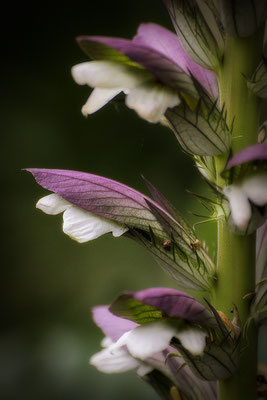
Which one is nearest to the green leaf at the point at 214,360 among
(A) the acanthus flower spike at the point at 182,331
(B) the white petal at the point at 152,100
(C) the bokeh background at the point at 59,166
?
(A) the acanthus flower spike at the point at 182,331

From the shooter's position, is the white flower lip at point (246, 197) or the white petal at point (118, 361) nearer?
the white flower lip at point (246, 197)

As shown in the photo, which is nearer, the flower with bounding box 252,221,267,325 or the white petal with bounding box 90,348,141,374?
the flower with bounding box 252,221,267,325

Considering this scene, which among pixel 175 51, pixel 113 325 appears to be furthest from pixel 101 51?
pixel 113 325

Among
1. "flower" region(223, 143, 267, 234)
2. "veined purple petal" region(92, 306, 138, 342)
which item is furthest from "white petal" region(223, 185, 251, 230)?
"veined purple petal" region(92, 306, 138, 342)

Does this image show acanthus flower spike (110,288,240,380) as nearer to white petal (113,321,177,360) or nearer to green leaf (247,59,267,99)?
white petal (113,321,177,360)

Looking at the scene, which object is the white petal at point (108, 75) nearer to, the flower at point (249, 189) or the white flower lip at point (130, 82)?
the white flower lip at point (130, 82)

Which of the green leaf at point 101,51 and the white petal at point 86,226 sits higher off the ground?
the green leaf at point 101,51

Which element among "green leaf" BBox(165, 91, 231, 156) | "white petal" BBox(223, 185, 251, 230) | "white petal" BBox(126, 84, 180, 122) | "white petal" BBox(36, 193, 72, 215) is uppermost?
"white petal" BBox(126, 84, 180, 122)

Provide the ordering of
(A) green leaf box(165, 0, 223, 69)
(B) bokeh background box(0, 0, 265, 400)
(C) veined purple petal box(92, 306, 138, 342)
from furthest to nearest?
(B) bokeh background box(0, 0, 265, 400)
(C) veined purple petal box(92, 306, 138, 342)
(A) green leaf box(165, 0, 223, 69)
